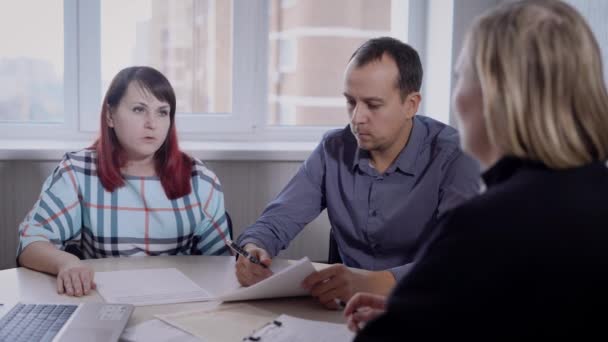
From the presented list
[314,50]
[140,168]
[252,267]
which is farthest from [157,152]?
[314,50]

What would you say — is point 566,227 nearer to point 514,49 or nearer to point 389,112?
point 514,49

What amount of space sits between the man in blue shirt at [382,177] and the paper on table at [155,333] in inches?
22.7

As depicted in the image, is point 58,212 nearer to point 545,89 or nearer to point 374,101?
point 374,101

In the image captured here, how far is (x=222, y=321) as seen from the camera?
4.13ft

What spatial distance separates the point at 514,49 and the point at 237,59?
87.1 inches

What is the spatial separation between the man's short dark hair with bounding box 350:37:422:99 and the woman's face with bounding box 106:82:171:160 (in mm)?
633

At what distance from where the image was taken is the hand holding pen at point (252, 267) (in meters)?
1.53

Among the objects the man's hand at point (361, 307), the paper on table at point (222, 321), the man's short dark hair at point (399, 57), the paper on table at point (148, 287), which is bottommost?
the paper on table at point (148, 287)

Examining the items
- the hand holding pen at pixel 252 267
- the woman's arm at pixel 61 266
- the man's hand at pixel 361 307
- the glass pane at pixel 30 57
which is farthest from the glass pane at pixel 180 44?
the man's hand at pixel 361 307

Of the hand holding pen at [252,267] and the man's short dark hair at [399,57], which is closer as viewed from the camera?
the hand holding pen at [252,267]

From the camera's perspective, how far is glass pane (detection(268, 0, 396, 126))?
9.73 feet

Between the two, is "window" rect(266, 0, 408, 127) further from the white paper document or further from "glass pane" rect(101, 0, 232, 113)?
the white paper document

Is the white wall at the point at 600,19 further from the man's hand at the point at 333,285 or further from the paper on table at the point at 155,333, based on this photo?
the paper on table at the point at 155,333

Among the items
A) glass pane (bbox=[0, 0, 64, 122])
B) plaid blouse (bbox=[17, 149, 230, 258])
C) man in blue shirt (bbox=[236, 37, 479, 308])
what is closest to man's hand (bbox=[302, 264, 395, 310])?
man in blue shirt (bbox=[236, 37, 479, 308])
